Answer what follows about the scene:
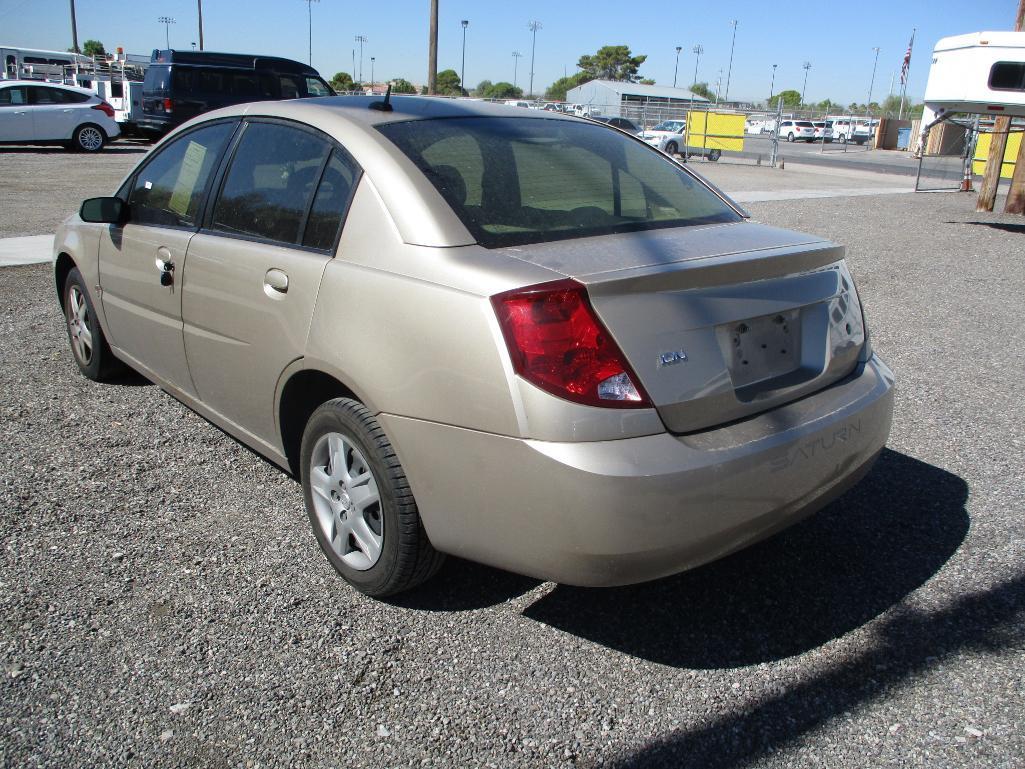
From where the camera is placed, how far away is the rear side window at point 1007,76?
37.6 ft

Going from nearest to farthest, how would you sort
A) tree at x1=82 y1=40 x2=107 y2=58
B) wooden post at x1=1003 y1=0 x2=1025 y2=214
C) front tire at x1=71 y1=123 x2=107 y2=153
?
wooden post at x1=1003 y1=0 x2=1025 y2=214
front tire at x1=71 y1=123 x2=107 y2=153
tree at x1=82 y1=40 x2=107 y2=58

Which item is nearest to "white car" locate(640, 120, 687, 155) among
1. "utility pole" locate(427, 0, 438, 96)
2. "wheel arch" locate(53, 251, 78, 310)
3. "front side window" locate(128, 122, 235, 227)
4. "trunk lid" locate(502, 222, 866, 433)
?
"utility pole" locate(427, 0, 438, 96)

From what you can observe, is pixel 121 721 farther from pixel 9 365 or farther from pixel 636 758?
pixel 9 365

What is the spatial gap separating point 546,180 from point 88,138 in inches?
870

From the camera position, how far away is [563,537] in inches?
89.3

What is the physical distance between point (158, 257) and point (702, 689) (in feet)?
9.17

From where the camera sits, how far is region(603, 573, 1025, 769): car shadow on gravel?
7.34 ft

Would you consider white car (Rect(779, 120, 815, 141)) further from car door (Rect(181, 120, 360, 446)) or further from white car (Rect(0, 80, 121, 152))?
car door (Rect(181, 120, 360, 446))

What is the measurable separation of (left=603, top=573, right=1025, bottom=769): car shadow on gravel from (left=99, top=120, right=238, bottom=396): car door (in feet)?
8.41

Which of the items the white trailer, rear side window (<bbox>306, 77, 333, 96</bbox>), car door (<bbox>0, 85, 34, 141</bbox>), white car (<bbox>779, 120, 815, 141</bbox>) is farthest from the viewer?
white car (<bbox>779, 120, 815, 141</bbox>)

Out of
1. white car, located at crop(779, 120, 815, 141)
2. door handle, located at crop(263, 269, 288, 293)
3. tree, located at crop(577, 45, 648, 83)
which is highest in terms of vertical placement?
tree, located at crop(577, 45, 648, 83)

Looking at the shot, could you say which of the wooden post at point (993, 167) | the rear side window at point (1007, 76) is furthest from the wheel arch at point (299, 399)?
the wooden post at point (993, 167)

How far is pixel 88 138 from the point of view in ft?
71.2

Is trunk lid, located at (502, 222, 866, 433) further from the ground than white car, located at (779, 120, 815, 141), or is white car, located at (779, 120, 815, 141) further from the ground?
white car, located at (779, 120, 815, 141)
